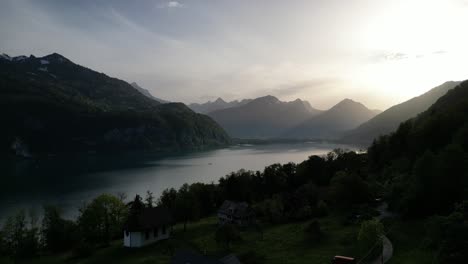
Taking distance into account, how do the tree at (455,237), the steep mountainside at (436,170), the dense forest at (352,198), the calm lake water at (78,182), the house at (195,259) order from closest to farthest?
the tree at (455,237)
the house at (195,259)
the dense forest at (352,198)
the steep mountainside at (436,170)
the calm lake water at (78,182)

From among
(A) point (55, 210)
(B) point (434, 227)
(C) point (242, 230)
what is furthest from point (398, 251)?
(A) point (55, 210)

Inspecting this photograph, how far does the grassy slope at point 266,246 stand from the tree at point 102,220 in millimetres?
4212

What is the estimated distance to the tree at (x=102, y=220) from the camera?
222 ft

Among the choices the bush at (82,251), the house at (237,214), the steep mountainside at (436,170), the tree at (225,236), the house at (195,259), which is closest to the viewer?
the house at (195,259)

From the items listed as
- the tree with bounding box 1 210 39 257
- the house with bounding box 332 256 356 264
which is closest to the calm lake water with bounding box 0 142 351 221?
the tree with bounding box 1 210 39 257

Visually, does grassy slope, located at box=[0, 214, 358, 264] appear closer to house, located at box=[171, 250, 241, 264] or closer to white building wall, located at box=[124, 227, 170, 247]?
white building wall, located at box=[124, 227, 170, 247]

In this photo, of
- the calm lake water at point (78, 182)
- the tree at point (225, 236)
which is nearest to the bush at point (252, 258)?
the tree at point (225, 236)

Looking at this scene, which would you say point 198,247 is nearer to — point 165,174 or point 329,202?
point 329,202

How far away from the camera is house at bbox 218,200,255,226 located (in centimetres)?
6881

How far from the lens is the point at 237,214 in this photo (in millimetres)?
69188

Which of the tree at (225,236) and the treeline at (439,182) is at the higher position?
the treeline at (439,182)

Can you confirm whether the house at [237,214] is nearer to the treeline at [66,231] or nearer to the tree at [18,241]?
the treeline at [66,231]

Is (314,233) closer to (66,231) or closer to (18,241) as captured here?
(66,231)

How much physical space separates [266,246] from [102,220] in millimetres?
35065
